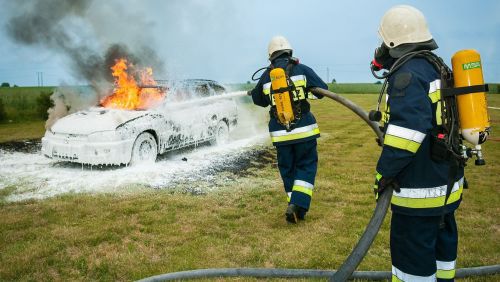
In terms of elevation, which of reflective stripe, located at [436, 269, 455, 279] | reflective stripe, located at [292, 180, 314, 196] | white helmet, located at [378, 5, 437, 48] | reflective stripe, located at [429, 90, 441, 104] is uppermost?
white helmet, located at [378, 5, 437, 48]

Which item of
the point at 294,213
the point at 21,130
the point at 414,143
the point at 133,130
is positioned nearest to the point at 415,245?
the point at 414,143

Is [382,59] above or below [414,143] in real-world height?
above

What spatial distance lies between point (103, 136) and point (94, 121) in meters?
0.46

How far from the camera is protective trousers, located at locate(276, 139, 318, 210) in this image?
5055mm

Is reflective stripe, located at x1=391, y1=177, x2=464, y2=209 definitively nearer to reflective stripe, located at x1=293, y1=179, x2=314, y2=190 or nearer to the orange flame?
reflective stripe, located at x1=293, y1=179, x2=314, y2=190

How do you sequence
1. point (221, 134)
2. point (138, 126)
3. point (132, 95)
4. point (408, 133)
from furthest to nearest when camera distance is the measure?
point (221, 134) < point (132, 95) < point (138, 126) < point (408, 133)

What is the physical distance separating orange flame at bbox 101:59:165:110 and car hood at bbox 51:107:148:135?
1.34 feet

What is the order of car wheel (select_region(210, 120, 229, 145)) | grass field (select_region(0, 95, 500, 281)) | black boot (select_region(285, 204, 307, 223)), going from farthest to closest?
car wheel (select_region(210, 120, 229, 145)) < black boot (select_region(285, 204, 307, 223)) < grass field (select_region(0, 95, 500, 281))

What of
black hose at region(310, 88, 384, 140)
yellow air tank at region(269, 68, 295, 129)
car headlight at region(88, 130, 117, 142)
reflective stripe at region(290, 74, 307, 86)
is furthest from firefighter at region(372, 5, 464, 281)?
car headlight at region(88, 130, 117, 142)

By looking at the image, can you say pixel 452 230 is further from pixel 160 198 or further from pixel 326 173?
pixel 326 173

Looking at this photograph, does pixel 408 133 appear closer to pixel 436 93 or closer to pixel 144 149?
pixel 436 93

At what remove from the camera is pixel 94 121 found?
7805 mm

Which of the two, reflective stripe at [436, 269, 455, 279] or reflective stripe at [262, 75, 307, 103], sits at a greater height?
reflective stripe at [262, 75, 307, 103]

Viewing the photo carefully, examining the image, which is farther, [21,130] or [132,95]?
[21,130]
